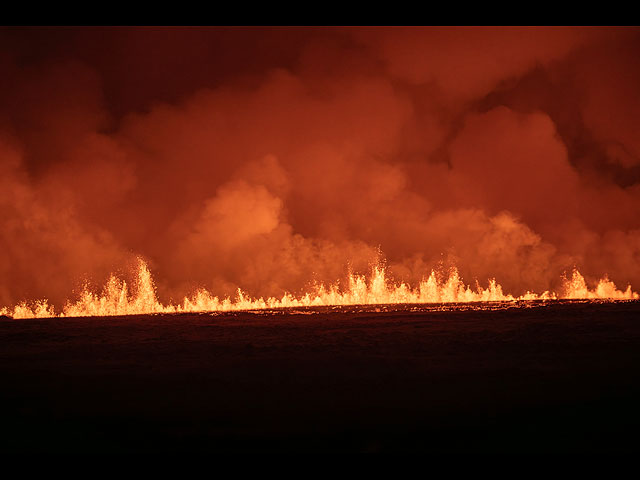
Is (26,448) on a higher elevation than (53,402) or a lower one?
lower

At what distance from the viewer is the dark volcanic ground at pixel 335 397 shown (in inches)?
431

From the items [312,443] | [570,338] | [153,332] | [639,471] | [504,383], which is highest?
[153,332]

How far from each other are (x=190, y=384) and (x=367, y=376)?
5527 millimetres

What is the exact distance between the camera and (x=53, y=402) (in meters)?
15.3

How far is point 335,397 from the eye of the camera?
14906 mm

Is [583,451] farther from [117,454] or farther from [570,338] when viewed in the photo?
[570,338]

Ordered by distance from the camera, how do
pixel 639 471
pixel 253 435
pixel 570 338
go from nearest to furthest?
1. pixel 639 471
2. pixel 253 435
3. pixel 570 338

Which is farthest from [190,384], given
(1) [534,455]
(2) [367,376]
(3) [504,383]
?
(1) [534,455]

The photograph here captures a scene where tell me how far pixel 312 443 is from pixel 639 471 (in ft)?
17.6

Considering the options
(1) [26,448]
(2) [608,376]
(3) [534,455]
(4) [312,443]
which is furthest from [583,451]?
(1) [26,448]

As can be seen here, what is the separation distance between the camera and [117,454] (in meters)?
10.4

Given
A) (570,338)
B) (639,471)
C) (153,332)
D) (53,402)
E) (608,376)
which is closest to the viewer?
(639,471)

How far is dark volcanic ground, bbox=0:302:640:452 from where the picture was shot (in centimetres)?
1094

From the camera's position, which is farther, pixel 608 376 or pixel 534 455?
pixel 608 376
